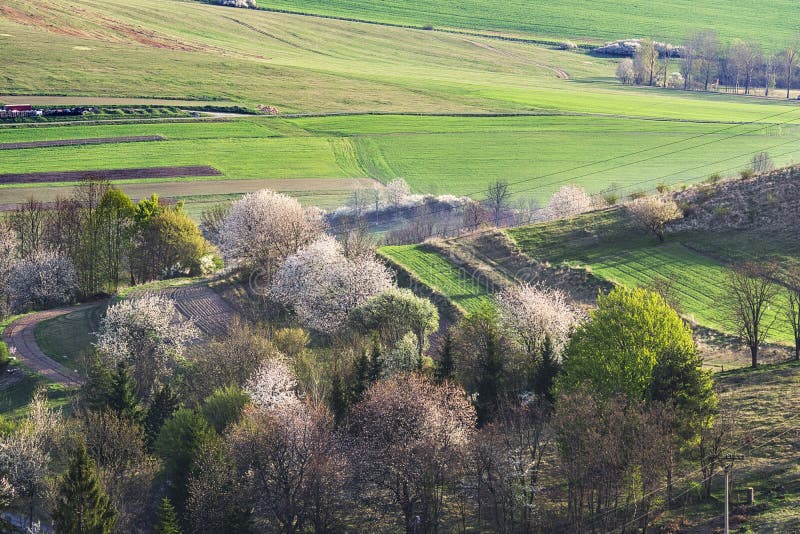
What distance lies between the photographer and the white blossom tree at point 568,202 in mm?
110906

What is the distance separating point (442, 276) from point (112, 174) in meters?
65.6

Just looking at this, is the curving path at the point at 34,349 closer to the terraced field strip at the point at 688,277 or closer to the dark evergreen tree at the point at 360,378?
the dark evergreen tree at the point at 360,378

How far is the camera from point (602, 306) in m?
59.0

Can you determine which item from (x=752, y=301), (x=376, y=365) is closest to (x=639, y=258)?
(x=752, y=301)

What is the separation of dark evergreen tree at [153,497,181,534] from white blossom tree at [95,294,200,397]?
2678 centimetres

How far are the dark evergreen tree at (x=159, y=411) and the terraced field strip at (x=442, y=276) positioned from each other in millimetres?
26411

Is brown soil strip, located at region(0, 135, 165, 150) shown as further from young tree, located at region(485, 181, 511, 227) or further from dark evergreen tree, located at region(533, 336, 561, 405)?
dark evergreen tree, located at region(533, 336, 561, 405)

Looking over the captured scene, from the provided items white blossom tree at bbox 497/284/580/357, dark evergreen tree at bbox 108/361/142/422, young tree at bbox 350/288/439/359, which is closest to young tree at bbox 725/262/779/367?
white blossom tree at bbox 497/284/580/357

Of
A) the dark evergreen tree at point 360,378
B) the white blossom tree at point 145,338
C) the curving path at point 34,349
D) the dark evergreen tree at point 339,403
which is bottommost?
the curving path at point 34,349

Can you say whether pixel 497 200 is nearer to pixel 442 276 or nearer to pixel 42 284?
pixel 442 276

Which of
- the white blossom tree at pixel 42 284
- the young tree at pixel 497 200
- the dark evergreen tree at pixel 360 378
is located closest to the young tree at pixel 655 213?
the young tree at pixel 497 200

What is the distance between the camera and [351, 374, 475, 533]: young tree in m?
50.8

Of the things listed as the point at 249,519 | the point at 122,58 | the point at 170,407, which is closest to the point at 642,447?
the point at 249,519

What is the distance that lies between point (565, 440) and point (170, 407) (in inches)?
997
